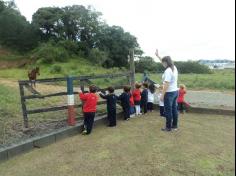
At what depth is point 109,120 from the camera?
27.0ft

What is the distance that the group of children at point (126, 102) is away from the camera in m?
7.52

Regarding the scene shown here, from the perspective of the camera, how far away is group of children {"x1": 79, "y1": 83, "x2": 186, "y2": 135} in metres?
7.52

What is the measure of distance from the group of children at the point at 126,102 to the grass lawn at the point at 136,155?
480 mm

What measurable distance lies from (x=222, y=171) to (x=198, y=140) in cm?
167

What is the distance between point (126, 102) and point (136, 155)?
3.42 meters

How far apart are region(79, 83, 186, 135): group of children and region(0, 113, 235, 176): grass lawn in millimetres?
480

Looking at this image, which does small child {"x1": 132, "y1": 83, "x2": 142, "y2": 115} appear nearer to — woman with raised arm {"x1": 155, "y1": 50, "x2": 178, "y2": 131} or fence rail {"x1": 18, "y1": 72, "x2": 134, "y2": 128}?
fence rail {"x1": 18, "y1": 72, "x2": 134, "y2": 128}

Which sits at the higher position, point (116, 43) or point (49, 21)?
point (49, 21)

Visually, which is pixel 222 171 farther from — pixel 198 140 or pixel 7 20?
pixel 7 20

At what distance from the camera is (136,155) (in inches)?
223

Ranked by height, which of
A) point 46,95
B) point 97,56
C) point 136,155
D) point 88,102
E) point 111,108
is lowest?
point 136,155

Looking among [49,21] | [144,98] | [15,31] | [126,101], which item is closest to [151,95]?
[144,98]

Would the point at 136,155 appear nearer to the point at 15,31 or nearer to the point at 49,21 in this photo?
the point at 49,21

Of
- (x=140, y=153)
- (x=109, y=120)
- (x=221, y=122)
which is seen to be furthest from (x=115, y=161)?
(x=221, y=122)
